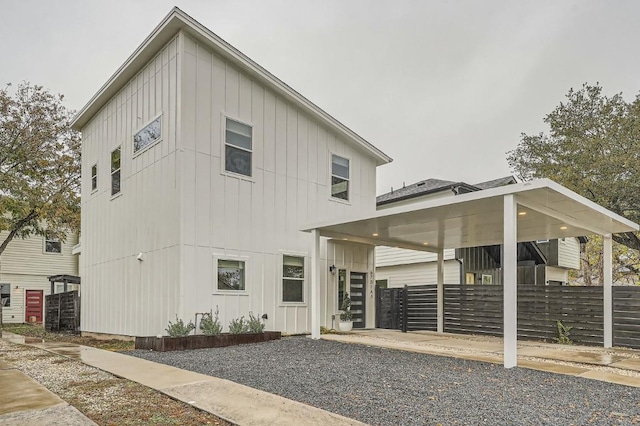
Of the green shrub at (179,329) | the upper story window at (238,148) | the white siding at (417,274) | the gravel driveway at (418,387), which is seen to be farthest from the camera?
the white siding at (417,274)

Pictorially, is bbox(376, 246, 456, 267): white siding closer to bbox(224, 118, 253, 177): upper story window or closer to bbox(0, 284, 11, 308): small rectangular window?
bbox(224, 118, 253, 177): upper story window

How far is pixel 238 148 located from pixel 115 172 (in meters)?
4.30

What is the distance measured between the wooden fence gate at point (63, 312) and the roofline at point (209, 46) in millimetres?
6003

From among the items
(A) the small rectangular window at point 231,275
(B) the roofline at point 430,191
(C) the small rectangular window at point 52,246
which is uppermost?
(B) the roofline at point 430,191

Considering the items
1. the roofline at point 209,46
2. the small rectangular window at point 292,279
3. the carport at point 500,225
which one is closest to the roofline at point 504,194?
the carport at point 500,225

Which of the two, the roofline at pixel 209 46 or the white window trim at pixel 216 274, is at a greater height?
the roofline at pixel 209 46

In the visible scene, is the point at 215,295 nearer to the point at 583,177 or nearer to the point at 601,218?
the point at 601,218

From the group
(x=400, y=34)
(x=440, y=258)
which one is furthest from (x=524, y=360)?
(x=400, y=34)

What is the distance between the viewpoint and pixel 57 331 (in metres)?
16.1

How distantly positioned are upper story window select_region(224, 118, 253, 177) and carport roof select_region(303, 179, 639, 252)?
227 cm

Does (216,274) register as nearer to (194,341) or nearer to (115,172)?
(194,341)

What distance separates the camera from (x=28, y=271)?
74.3ft

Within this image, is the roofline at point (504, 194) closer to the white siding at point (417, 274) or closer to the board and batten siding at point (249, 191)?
the board and batten siding at point (249, 191)

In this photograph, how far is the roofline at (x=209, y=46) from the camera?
10.2 m
